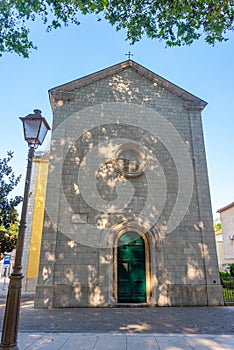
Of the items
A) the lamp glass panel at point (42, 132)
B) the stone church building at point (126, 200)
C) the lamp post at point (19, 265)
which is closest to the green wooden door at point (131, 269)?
the stone church building at point (126, 200)

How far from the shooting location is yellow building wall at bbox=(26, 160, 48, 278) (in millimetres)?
13945

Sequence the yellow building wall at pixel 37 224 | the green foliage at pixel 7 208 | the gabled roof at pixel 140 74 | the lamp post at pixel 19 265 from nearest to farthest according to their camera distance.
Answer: the lamp post at pixel 19 265
the green foliage at pixel 7 208
the gabled roof at pixel 140 74
the yellow building wall at pixel 37 224

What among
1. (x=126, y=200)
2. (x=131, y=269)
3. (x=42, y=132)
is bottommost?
(x=131, y=269)

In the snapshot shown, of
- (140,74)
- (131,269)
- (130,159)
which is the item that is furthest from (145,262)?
(140,74)

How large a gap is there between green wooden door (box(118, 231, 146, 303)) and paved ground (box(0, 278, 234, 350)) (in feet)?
2.67

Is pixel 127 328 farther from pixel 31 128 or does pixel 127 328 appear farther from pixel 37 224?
pixel 37 224

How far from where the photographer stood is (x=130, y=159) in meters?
11.3

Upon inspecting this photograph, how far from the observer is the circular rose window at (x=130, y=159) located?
10883 mm

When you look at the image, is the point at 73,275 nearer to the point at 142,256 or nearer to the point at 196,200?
the point at 142,256

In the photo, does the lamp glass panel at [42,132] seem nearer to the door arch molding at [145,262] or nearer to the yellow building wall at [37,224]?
the door arch molding at [145,262]

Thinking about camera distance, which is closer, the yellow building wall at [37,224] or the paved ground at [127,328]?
the paved ground at [127,328]

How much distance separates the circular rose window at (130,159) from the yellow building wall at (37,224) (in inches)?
260

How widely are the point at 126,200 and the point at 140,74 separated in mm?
6842

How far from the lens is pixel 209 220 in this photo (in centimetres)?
1052
